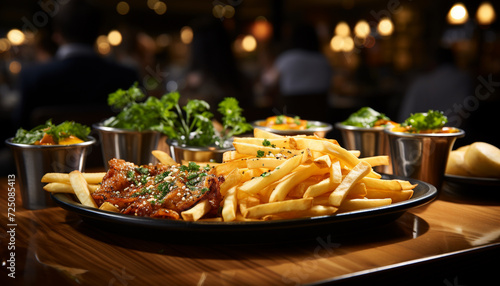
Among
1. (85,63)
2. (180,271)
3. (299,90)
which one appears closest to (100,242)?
(180,271)

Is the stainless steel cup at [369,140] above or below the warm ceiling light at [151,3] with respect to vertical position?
below

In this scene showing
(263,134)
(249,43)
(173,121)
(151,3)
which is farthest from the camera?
(249,43)

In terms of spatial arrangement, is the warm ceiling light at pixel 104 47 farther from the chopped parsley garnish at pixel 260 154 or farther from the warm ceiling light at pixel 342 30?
the chopped parsley garnish at pixel 260 154

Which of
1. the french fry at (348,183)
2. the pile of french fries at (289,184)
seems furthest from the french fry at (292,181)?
the french fry at (348,183)

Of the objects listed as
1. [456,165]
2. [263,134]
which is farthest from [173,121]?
[456,165]

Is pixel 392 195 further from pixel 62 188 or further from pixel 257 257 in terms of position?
pixel 62 188

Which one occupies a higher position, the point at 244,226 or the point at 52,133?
the point at 52,133
